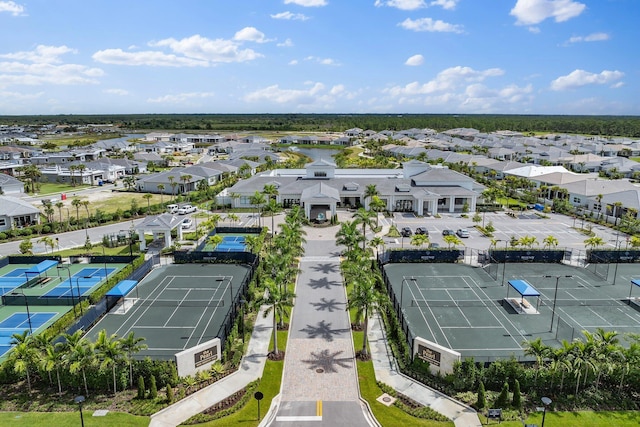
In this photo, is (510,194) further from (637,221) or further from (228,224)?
(228,224)

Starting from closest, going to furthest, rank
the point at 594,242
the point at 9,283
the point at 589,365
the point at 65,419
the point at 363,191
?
the point at 65,419
the point at 589,365
the point at 9,283
the point at 594,242
the point at 363,191

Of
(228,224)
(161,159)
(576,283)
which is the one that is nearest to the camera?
(576,283)

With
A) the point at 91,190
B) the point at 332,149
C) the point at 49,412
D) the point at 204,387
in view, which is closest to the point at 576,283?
the point at 204,387

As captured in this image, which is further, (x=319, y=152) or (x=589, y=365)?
(x=319, y=152)

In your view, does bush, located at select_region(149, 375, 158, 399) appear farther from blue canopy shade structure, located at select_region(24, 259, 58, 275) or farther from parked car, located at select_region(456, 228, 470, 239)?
parked car, located at select_region(456, 228, 470, 239)

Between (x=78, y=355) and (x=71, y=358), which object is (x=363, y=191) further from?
(x=71, y=358)

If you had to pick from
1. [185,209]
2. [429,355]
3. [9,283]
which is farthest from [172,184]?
[429,355]

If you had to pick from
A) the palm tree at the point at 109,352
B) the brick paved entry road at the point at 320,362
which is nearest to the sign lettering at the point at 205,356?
the palm tree at the point at 109,352
